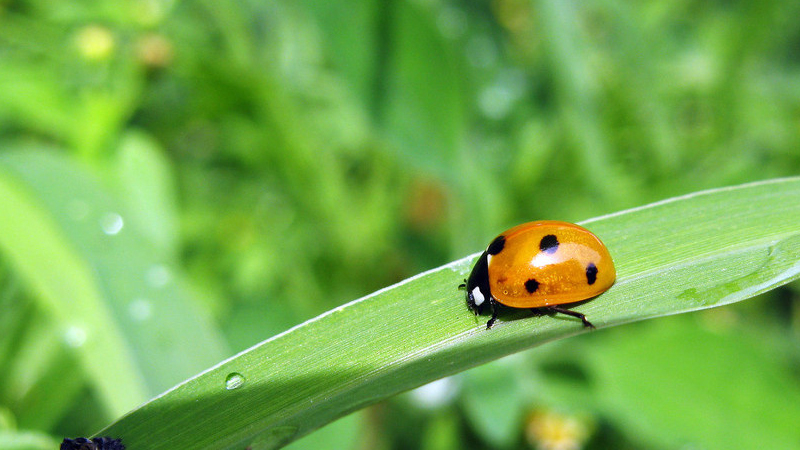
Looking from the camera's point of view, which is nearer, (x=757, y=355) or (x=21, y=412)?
(x=21, y=412)

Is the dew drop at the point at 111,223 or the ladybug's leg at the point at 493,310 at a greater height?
the dew drop at the point at 111,223

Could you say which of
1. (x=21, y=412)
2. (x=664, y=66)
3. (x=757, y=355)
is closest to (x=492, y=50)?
(x=664, y=66)

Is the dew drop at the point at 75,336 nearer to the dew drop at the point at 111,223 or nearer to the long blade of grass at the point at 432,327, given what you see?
the dew drop at the point at 111,223

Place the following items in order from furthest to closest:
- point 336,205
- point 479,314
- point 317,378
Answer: point 336,205 → point 479,314 → point 317,378

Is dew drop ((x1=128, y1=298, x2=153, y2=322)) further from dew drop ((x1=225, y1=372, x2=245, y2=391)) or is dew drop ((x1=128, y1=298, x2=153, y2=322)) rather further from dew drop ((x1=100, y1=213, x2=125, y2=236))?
dew drop ((x1=225, y1=372, x2=245, y2=391))

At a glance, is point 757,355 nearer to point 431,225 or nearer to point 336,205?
point 431,225

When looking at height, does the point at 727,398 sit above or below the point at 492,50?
below

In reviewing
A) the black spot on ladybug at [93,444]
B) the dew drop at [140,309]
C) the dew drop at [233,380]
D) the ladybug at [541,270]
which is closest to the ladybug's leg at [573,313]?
the ladybug at [541,270]
